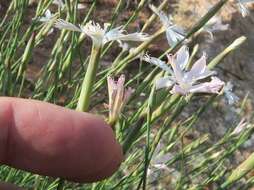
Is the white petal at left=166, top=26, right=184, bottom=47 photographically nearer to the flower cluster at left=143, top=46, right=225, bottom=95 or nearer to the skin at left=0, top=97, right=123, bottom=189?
the flower cluster at left=143, top=46, right=225, bottom=95

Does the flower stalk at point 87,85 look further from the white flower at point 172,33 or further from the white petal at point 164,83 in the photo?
the white flower at point 172,33

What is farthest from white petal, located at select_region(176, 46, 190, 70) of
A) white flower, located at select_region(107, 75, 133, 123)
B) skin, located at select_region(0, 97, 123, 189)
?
skin, located at select_region(0, 97, 123, 189)

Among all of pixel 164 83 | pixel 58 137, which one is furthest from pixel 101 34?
pixel 58 137

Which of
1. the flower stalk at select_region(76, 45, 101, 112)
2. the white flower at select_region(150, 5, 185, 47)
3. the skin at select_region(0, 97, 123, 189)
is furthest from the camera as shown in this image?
the white flower at select_region(150, 5, 185, 47)

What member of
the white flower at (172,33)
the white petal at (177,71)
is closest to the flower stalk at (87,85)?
the white petal at (177,71)

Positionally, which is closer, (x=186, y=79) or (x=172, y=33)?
(x=186, y=79)

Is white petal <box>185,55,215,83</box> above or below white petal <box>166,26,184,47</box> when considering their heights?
below

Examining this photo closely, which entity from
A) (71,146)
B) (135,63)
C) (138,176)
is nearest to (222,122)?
(135,63)

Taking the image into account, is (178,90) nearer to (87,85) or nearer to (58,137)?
(87,85)
